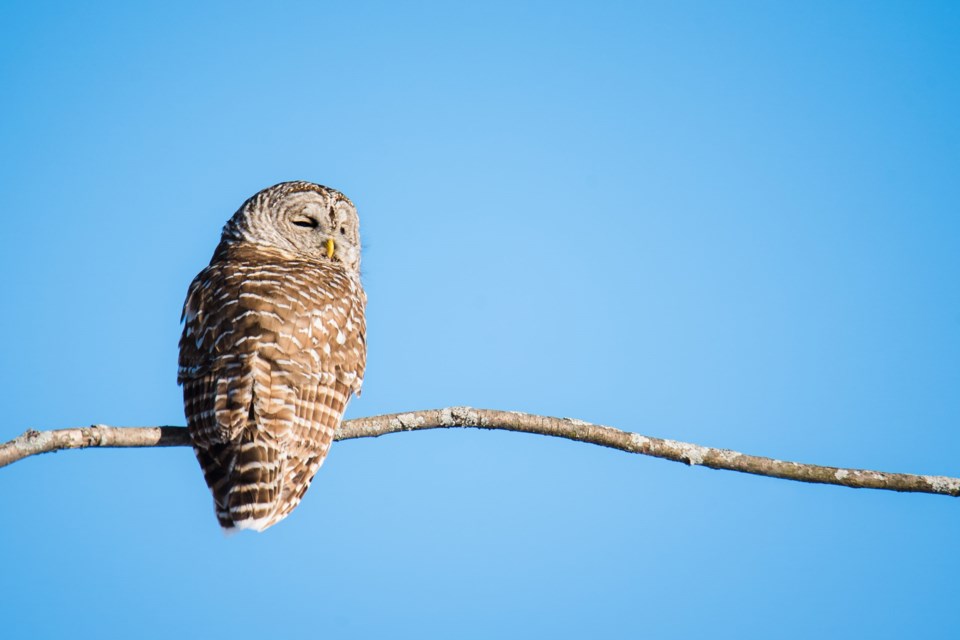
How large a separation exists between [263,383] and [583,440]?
1.67m

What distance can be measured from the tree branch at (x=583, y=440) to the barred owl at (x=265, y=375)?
0.32 metres

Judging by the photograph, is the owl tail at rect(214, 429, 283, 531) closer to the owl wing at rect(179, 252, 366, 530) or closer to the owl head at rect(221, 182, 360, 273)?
the owl wing at rect(179, 252, 366, 530)

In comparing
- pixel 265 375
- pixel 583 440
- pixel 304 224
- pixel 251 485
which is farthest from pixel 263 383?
pixel 304 224

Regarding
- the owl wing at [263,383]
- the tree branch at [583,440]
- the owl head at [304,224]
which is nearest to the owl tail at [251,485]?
the owl wing at [263,383]

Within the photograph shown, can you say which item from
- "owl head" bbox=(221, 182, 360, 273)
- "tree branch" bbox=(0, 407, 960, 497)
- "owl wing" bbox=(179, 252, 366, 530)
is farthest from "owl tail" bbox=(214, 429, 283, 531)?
"owl head" bbox=(221, 182, 360, 273)

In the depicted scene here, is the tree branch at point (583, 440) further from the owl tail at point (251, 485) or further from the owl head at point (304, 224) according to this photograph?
the owl head at point (304, 224)

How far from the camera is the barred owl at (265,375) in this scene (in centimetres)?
461

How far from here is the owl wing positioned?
4.61 meters

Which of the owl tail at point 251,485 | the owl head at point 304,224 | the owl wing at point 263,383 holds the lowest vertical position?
the owl tail at point 251,485

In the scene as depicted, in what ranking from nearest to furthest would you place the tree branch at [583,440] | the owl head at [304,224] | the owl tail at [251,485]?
the tree branch at [583,440], the owl tail at [251,485], the owl head at [304,224]

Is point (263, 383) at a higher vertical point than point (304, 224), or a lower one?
lower

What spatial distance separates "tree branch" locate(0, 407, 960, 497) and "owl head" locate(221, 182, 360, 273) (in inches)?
104

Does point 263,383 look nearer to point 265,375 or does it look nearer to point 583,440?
point 265,375

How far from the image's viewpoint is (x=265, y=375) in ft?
15.5
